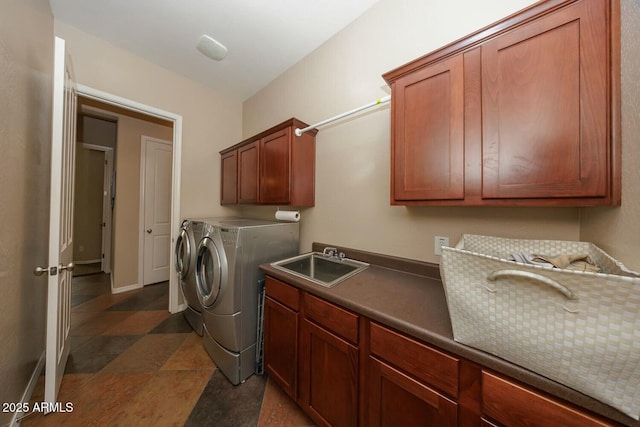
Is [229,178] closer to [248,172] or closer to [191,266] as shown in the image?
[248,172]

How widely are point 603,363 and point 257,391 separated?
5.61 feet

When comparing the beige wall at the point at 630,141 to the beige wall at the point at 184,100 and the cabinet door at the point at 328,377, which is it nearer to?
the cabinet door at the point at 328,377

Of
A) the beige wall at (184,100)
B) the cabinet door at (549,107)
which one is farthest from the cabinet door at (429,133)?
the beige wall at (184,100)

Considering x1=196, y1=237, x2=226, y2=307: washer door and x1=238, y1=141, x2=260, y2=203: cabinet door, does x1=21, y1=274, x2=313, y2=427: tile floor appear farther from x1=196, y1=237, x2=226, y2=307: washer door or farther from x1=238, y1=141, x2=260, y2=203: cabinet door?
x1=238, y1=141, x2=260, y2=203: cabinet door

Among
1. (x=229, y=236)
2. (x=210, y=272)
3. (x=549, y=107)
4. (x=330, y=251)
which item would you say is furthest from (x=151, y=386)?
(x=549, y=107)

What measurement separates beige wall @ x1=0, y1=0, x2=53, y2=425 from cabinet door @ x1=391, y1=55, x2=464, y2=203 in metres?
2.00

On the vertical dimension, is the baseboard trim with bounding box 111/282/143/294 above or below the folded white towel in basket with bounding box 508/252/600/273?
below

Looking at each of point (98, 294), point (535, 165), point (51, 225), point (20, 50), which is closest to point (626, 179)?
point (535, 165)

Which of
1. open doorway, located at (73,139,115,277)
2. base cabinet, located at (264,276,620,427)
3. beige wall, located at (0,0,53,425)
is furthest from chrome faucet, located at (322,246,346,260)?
open doorway, located at (73,139,115,277)

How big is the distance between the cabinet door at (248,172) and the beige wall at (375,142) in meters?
0.58

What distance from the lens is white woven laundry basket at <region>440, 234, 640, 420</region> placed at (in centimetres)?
46

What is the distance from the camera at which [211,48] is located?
1.97 m

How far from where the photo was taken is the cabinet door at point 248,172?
7.21 ft

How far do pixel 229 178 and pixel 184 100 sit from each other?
103 centimetres
